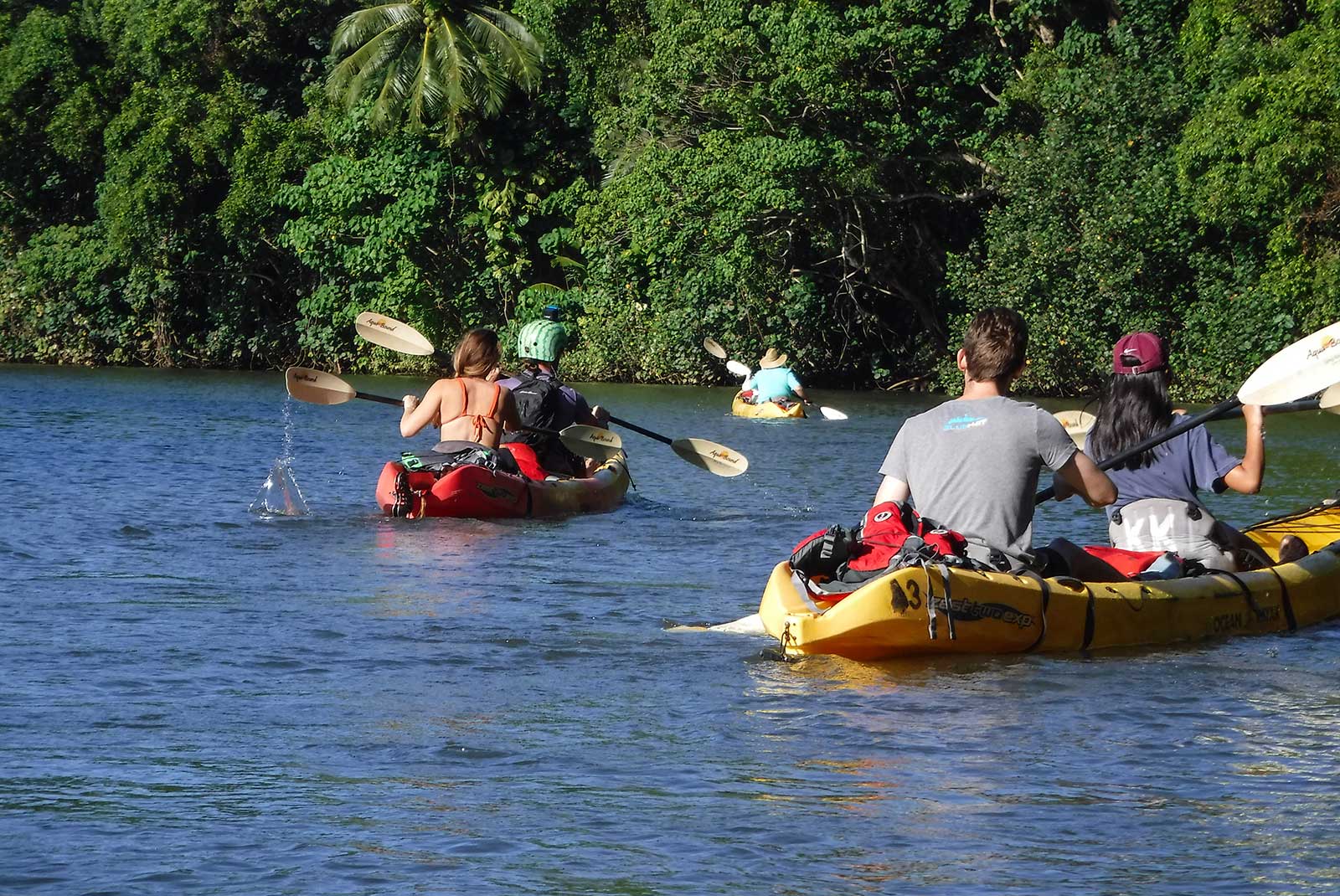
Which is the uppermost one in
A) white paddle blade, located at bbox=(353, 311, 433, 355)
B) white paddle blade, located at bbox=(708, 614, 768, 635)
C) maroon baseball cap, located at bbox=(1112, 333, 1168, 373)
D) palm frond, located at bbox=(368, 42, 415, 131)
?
palm frond, located at bbox=(368, 42, 415, 131)

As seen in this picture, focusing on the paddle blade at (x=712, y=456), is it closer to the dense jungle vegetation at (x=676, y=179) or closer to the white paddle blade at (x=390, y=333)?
the white paddle blade at (x=390, y=333)

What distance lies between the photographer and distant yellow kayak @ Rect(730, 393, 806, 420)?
78.3 ft

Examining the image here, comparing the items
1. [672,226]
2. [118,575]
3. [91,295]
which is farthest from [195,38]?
[118,575]

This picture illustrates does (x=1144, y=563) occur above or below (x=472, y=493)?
above

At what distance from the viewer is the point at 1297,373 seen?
28.3ft

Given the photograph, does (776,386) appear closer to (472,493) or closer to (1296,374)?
(472,493)

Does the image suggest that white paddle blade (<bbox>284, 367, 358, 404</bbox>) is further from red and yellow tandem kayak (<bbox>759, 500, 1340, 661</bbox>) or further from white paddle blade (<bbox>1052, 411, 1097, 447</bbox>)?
red and yellow tandem kayak (<bbox>759, 500, 1340, 661</bbox>)

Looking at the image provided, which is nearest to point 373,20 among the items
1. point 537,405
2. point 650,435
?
point 650,435

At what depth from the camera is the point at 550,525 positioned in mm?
12352

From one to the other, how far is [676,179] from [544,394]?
17718 millimetres

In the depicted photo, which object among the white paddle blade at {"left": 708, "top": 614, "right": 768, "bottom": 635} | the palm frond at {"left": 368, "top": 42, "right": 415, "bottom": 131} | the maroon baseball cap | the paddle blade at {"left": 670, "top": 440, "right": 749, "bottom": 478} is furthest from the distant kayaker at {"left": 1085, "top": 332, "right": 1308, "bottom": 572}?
the palm frond at {"left": 368, "top": 42, "right": 415, "bottom": 131}

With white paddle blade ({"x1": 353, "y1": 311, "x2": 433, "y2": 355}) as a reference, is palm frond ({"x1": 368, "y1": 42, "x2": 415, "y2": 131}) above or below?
above

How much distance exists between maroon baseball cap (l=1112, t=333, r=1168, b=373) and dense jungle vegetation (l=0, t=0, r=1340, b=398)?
1611 centimetres

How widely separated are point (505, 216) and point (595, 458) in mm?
22816
